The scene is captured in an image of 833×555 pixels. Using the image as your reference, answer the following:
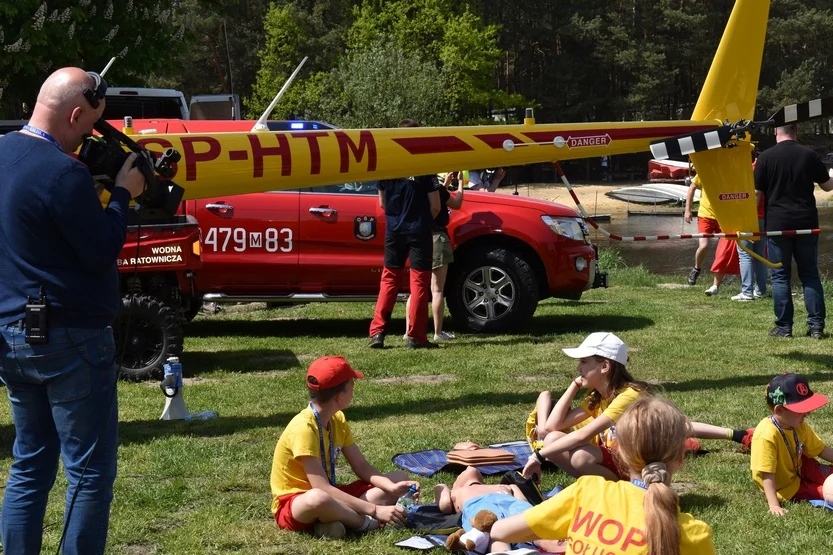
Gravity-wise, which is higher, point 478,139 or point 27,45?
point 27,45

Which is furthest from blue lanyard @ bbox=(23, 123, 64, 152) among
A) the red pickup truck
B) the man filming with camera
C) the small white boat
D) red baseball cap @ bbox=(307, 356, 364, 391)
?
the small white boat

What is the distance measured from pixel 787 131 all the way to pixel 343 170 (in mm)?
4519

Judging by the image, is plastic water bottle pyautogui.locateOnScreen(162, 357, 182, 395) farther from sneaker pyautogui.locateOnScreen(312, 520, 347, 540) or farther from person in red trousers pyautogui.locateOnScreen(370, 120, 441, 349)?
person in red trousers pyautogui.locateOnScreen(370, 120, 441, 349)

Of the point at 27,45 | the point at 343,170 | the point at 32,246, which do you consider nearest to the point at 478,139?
the point at 343,170

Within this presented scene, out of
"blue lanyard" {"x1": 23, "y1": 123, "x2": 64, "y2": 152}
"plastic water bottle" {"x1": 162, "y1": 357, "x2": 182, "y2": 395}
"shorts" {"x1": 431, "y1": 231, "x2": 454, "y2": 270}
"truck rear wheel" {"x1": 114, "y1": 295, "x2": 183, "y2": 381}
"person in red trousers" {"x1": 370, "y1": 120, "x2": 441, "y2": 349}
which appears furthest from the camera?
"shorts" {"x1": 431, "y1": 231, "x2": 454, "y2": 270}

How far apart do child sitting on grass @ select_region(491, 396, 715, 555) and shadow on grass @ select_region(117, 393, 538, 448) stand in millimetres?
3698

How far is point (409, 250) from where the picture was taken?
9.73m

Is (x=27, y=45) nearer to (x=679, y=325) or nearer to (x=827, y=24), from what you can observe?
(x=679, y=325)

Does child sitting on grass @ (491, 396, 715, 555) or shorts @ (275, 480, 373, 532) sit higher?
child sitting on grass @ (491, 396, 715, 555)

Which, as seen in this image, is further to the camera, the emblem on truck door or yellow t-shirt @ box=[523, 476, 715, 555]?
the emblem on truck door

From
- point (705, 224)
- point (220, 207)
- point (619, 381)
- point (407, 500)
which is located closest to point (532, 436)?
point (619, 381)

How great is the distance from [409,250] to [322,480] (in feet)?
17.1

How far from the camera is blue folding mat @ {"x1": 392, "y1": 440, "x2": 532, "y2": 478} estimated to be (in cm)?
558

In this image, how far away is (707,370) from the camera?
27.4 ft
